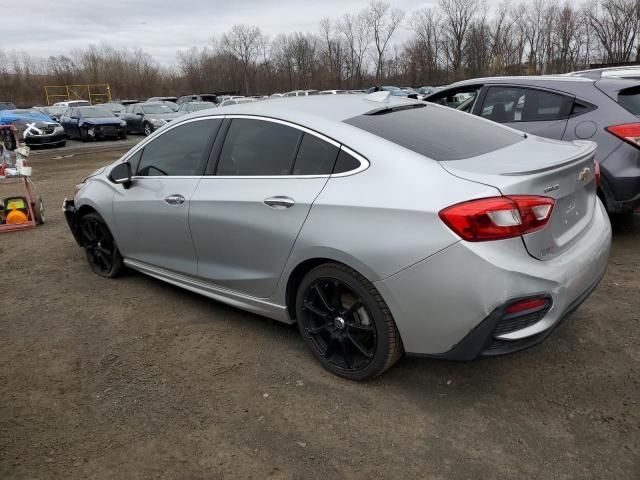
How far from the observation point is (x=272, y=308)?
10.7 ft

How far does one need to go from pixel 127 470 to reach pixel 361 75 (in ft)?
242

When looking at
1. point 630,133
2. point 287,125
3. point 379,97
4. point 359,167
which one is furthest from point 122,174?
point 630,133

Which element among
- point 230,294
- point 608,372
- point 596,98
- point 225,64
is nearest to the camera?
point 608,372

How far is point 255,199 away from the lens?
123 inches

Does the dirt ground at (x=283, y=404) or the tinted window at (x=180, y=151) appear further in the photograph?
the tinted window at (x=180, y=151)

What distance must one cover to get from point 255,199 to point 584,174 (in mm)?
1940

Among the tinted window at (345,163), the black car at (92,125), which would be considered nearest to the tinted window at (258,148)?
the tinted window at (345,163)

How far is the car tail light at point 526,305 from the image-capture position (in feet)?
7.66

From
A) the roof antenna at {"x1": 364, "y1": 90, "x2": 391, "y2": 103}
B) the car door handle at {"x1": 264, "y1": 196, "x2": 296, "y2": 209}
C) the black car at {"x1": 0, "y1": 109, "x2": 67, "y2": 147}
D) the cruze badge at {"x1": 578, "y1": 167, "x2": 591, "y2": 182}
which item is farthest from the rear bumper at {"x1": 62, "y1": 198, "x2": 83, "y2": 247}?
the black car at {"x1": 0, "y1": 109, "x2": 67, "y2": 147}

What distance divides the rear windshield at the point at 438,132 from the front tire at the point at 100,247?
2.81 m

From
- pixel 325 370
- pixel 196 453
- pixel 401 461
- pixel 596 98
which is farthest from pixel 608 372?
pixel 596 98

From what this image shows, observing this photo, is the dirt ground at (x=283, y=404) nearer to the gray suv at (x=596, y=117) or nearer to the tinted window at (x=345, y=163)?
the gray suv at (x=596, y=117)

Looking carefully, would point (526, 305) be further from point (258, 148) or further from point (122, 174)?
point (122, 174)

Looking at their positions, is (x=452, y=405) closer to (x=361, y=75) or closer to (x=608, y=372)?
(x=608, y=372)
